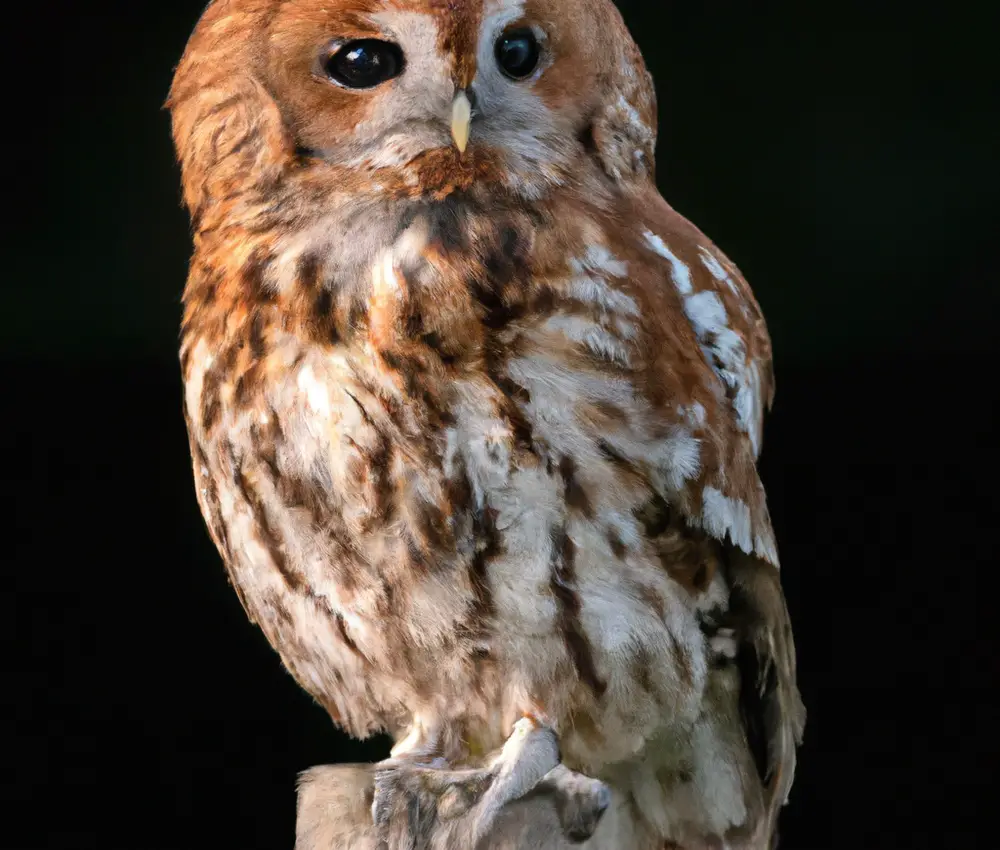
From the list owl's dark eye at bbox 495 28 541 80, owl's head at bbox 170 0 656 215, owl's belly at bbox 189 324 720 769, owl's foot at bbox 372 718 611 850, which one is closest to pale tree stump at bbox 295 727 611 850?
owl's foot at bbox 372 718 611 850

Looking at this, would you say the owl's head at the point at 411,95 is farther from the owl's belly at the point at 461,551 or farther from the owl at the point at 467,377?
the owl's belly at the point at 461,551

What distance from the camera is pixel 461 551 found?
146 cm

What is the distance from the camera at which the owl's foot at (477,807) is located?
136 centimetres

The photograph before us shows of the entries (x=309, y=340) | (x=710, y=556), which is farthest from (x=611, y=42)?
(x=710, y=556)

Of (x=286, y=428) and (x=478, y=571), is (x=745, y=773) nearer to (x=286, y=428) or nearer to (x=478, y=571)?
(x=478, y=571)

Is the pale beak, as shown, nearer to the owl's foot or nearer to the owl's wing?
the owl's wing

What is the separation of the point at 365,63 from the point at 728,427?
0.57m

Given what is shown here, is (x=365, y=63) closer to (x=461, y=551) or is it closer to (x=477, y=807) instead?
(x=461, y=551)

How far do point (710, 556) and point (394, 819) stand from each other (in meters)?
0.46

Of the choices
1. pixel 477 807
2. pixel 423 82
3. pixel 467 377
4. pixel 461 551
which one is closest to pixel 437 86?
pixel 423 82

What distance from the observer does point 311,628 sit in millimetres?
1573

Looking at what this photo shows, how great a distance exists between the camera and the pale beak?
132 centimetres

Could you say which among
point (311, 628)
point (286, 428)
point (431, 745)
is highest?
point (286, 428)

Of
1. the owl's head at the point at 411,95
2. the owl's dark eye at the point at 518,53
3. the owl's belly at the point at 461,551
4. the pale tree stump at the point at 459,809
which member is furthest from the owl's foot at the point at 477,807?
the owl's dark eye at the point at 518,53
